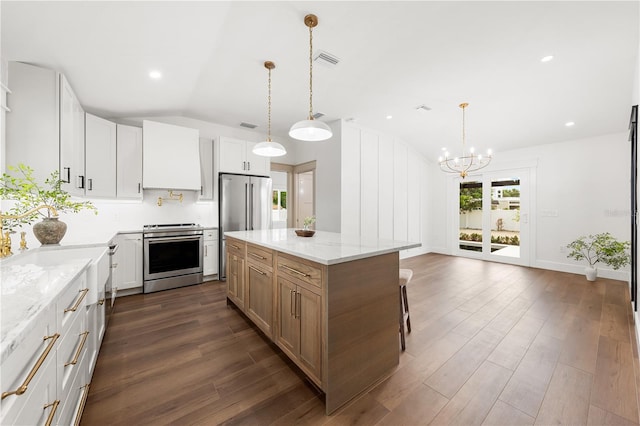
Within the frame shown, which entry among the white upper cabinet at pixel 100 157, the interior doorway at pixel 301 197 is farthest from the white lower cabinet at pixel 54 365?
the interior doorway at pixel 301 197

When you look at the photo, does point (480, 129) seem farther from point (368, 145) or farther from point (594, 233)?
point (594, 233)

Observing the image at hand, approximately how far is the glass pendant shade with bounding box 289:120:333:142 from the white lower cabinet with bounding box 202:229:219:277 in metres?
2.76

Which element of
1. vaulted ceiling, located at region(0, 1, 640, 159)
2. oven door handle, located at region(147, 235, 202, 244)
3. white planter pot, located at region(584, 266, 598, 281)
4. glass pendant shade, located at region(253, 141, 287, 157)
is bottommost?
white planter pot, located at region(584, 266, 598, 281)

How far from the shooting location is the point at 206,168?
4.41 meters

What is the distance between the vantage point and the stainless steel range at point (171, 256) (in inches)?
146

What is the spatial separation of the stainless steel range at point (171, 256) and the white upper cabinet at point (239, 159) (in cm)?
119

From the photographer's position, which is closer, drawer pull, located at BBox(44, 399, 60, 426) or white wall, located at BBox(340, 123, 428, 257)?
drawer pull, located at BBox(44, 399, 60, 426)

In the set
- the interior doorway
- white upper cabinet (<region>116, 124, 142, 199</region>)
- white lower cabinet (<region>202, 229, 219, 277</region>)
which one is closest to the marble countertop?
white upper cabinet (<region>116, 124, 142, 199</region>)

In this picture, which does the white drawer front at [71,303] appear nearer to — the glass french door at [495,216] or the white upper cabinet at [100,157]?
the white upper cabinet at [100,157]

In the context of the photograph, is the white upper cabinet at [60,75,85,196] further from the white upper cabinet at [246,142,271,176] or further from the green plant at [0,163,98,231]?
the white upper cabinet at [246,142,271,176]

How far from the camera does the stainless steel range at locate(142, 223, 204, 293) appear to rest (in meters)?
3.71

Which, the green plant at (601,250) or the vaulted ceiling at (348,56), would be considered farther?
the green plant at (601,250)

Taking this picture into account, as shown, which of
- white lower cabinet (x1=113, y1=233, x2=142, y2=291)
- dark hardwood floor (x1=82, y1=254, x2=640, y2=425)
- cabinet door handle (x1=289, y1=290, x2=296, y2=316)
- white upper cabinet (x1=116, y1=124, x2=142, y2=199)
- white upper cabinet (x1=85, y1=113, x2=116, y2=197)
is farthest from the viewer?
white upper cabinet (x1=116, y1=124, x2=142, y2=199)

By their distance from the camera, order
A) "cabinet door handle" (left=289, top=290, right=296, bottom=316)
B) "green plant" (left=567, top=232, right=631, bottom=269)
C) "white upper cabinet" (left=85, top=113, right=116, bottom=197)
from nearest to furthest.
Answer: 1. "cabinet door handle" (left=289, top=290, right=296, bottom=316)
2. "white upper cabinet" (left=85, top=113, right=116, bottom=197)
3. "green plant" (left=567, top=232, right=631, bottom=269)
